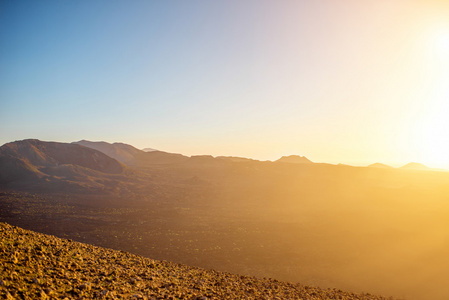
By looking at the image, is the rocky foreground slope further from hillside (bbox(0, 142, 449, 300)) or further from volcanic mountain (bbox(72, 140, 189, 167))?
volcanic mountain (bbox(72, 140, 189, 167))

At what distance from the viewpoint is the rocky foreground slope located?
669cm

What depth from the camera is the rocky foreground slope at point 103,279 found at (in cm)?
669

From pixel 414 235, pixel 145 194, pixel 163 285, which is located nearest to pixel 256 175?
pixel 145 194

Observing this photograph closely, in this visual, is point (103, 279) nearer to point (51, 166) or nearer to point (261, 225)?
point (261, 225)

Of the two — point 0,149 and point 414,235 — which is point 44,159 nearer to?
point 0,149

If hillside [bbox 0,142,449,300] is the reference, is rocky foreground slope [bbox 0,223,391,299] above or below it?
above

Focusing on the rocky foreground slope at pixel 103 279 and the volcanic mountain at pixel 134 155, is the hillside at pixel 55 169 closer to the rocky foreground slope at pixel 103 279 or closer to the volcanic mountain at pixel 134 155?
the volcanic mountain at pixel 134 155

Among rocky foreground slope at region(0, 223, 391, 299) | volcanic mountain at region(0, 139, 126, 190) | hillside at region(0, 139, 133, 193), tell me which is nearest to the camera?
rocky foreground slope at region(0, 223, 391, 299)

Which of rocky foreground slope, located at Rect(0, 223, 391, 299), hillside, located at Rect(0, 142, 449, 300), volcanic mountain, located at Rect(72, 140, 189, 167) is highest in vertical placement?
volcanic mountain, located at Rect(72, 140, 189, 167)

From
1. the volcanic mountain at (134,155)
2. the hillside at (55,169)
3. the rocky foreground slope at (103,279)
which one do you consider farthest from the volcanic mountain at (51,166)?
the rocky foreground slope at (103,279)

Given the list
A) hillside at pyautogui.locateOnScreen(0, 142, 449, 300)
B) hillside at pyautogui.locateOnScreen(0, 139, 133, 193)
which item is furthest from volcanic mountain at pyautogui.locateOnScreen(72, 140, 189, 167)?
hillside at pyautogui.locateOnScreen(0, 142, 449, 300)

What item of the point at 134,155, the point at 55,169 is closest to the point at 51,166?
the point at 55,169

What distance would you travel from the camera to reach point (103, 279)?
8383mm

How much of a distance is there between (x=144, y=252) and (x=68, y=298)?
65.5 ft
